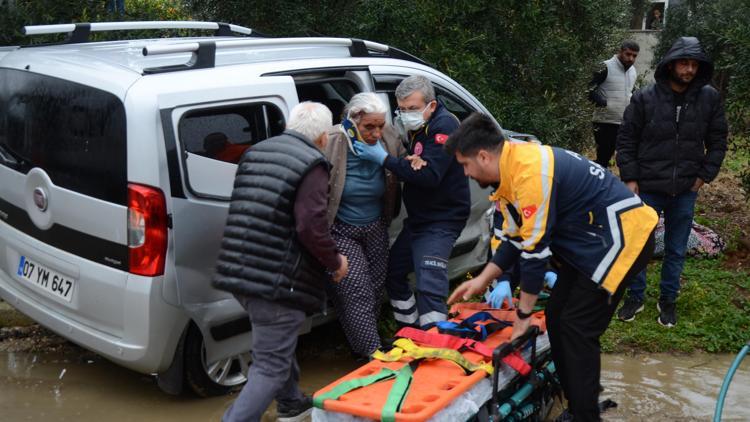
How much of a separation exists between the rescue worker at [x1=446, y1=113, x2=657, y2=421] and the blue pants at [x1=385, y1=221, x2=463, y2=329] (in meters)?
0.67

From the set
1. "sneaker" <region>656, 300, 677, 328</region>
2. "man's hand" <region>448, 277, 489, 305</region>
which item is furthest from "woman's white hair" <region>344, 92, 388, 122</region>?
"sneaker" <region>656, 300, 677, 328</region>

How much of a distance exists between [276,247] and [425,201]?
130 centimetres

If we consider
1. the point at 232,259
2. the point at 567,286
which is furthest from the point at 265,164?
the point at 567,286

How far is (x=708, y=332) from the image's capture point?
5570 millimetres

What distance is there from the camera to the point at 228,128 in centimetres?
417

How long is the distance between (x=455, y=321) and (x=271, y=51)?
188cm

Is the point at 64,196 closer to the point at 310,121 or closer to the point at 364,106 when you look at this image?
the point at 310,121

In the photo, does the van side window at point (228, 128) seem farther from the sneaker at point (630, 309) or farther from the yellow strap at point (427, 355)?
the sneaker at point (630, 309)

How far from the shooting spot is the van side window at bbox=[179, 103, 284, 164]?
3.96 metres

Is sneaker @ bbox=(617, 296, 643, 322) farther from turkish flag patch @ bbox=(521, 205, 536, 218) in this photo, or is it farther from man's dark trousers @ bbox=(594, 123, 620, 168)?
man's dark trousers @ bbox=(594, 123, 620, 168)

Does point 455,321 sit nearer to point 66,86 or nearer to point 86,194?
point 86,194

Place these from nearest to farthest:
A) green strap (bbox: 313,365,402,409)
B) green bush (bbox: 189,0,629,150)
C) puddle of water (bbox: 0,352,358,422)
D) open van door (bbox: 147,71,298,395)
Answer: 1. green strap (bbox: 313,365,402,409)
2. open van door (bbox: 147,71,298,395)
3. puddle of water (bbox: 0,352,358,422)
4. green bush (bbox: 189,0,629,150)

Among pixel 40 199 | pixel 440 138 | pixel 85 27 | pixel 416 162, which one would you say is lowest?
pixel 40 199

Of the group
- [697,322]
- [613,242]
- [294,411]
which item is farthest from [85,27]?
[697,322]
